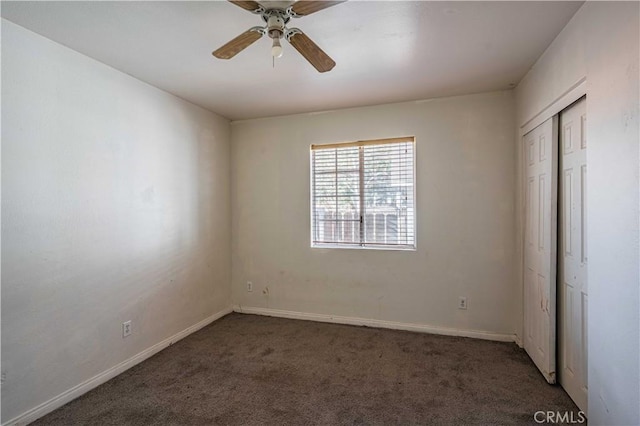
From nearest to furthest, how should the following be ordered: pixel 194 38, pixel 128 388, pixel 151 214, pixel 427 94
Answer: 1. pixel 194 38
2. pixel 128 388
3. pixel 151 214
4. pixel 427 94

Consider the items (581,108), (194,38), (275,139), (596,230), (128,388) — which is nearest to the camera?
(596,230)

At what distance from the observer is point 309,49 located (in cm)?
176

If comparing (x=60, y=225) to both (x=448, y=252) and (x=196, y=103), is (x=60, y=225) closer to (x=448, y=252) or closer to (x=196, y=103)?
(x=196, y=103)

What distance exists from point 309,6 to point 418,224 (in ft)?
7.95

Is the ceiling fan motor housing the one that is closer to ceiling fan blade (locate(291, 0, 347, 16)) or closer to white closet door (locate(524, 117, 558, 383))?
ceiling fan blade (locate(291, 0, 347, 16))

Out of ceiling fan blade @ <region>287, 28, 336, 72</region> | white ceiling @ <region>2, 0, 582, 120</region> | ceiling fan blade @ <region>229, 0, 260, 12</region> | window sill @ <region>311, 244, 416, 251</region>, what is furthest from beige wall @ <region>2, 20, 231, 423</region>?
ceiling fan blade @ <region>287, 28, 336, 72</region>

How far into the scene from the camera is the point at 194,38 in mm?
2074

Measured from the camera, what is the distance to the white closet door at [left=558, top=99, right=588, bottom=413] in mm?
1922

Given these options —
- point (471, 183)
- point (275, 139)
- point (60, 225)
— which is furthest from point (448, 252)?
point (60, 225)

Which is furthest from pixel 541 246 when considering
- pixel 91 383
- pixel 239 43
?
pixel 91 383

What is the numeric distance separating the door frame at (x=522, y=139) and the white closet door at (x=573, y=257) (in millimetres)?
47

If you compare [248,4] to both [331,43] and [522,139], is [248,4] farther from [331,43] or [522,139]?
[522,139]

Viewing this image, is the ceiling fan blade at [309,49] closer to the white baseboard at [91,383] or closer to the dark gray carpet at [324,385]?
the dark gray carpet at [324,385]

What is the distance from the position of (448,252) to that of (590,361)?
156 cm
